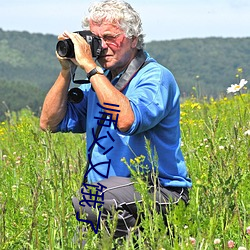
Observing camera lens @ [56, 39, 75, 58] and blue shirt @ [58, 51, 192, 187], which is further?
camera lens @ [56, 39, 75, 58]

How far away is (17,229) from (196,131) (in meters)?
3.26

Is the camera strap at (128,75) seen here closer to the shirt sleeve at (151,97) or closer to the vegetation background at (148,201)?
the shirt sleeve at (151,97)

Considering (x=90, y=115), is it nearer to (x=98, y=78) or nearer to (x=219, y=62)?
(x=98, y=78)

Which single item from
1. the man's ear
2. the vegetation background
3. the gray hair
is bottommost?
the vegetation background

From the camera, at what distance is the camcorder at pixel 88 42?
10.9ft

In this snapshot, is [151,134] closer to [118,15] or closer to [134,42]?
[134,42]

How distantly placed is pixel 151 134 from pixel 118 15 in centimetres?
62

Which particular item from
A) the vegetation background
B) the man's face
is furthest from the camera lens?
the vegetation background

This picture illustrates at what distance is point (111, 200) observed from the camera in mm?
3232

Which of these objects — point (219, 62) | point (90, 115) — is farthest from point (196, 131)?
point (219, 62)

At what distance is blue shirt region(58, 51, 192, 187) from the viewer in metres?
3.24

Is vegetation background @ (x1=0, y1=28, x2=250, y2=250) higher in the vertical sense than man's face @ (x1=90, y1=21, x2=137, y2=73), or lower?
lower

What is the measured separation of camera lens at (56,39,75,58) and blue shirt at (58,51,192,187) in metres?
0.33

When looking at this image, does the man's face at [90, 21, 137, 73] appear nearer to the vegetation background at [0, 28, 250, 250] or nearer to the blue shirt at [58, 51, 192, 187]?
the blue shirt at [58, 51, 192, 187]
